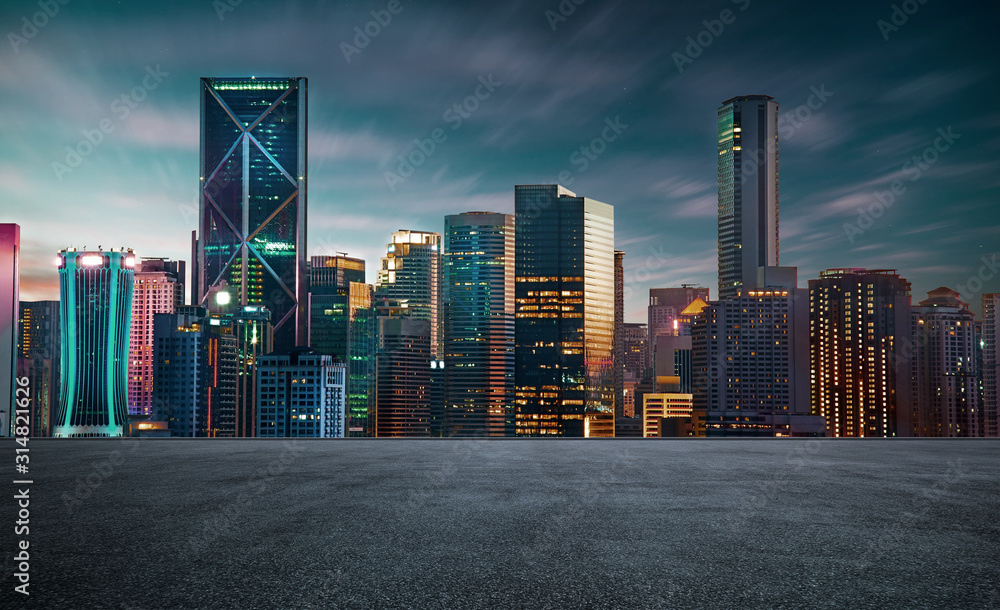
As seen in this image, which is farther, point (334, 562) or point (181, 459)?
point (181, 459)

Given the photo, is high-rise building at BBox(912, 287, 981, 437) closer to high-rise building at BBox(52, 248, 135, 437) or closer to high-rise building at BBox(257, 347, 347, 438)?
high-rise building at BBox(257, 347, 347, 438)

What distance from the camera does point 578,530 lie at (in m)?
6.45

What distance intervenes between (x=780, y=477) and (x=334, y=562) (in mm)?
7744

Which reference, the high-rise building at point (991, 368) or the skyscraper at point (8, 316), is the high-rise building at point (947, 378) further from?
the skyscraper at point (8, 316)

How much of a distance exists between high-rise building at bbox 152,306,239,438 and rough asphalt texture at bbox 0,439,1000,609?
190477mm

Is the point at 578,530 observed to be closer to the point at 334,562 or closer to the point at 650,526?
the point at 650,526

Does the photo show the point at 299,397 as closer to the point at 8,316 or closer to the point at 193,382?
the point at 193,382

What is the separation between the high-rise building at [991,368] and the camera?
17612 cm

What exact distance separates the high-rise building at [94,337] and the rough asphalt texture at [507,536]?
18666 centimetres

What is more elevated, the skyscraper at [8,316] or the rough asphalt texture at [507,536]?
the skyscraper at [8,316]

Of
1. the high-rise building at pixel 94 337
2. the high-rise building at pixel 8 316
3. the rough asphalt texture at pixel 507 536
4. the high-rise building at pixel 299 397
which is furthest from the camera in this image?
the high-rise building at pixel 94 337

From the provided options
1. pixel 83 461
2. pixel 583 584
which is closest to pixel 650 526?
pixel 583 584

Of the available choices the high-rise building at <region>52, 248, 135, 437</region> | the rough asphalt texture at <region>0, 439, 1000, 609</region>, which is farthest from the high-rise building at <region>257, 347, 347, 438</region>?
the rough asphalt texture at <region>0, 439, 1000, 609</region>

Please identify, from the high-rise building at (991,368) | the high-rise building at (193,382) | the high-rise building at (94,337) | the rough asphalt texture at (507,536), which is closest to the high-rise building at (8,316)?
the rough asphalt texture at (507,536)
